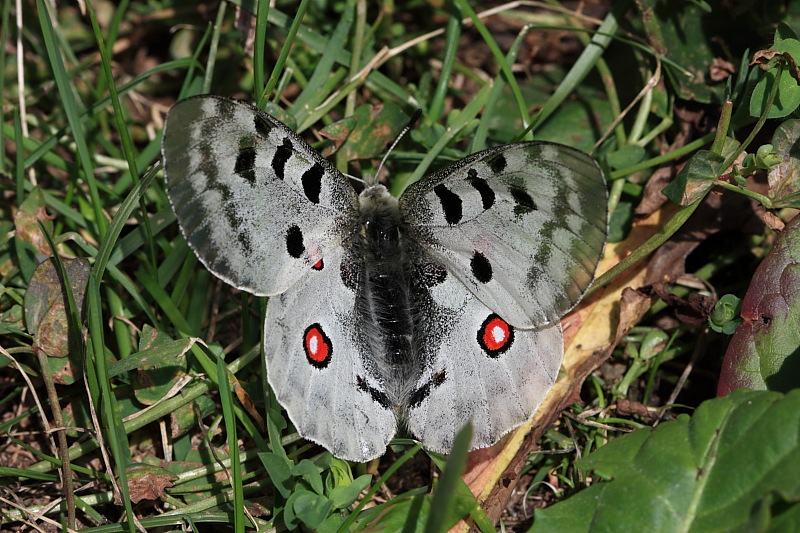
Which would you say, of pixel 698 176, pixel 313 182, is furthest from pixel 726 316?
pixel 313 182

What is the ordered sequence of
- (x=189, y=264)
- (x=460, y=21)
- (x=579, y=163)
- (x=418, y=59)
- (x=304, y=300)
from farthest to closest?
(x=418, y=59)
(x=460, y=21)
(x=189, y=264)
(x=304, y=300)
(x=579, y=163)

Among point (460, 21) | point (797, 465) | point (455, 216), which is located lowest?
point (797, 465)

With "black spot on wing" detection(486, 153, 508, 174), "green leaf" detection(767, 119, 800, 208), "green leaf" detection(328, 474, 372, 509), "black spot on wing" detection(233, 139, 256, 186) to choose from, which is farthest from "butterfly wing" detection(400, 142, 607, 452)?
"green leaf" detection(767, 119, 800, 208)

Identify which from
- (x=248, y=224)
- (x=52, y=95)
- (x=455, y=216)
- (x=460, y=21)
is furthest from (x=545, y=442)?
(x=52, y=95)

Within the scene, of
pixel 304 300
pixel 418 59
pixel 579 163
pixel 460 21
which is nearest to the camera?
pixel 579 163

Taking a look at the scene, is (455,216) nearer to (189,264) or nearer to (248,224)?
(248,224)

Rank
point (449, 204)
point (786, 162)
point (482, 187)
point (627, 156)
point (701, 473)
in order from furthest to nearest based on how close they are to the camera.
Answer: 1. point (627, 156)
2. point (786, 162)
3. point (449, 204)
4. point (482, 187)
5. point (701, 473)

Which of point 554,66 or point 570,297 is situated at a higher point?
point 554,66

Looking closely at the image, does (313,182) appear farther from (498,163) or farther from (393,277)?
(498,163)
